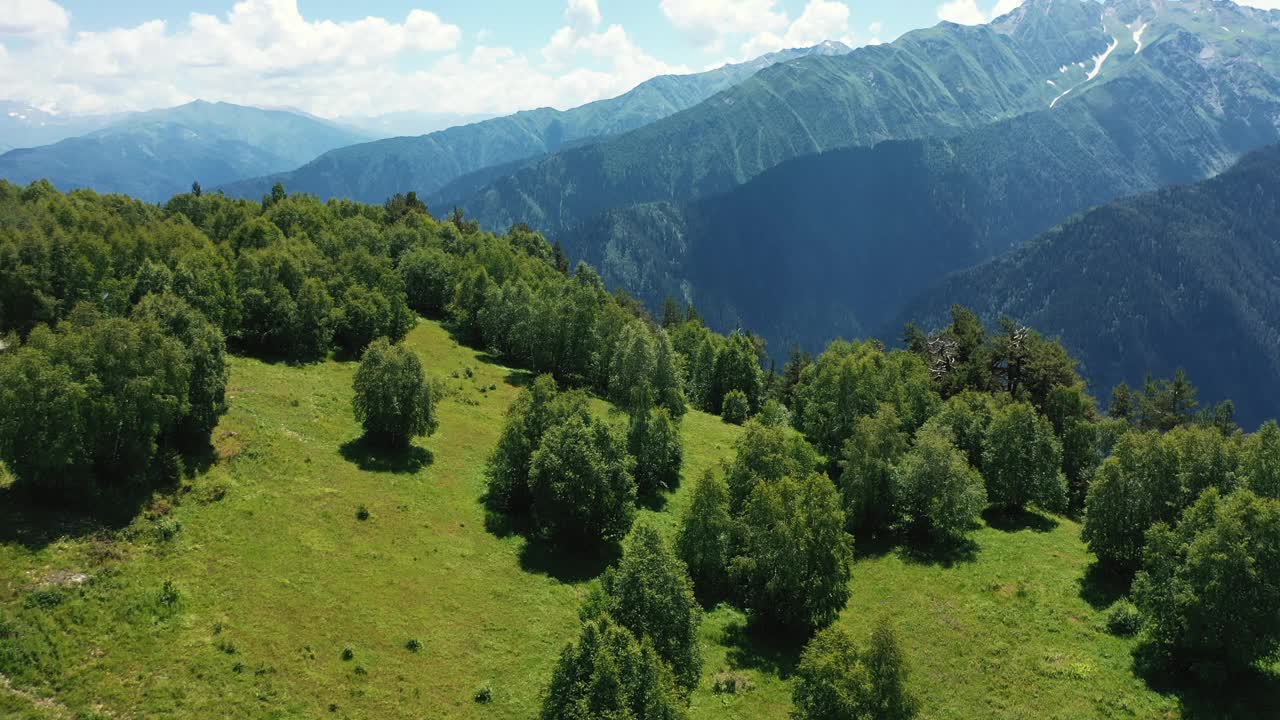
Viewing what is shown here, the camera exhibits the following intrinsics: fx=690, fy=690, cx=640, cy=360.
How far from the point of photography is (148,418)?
45.1 metres

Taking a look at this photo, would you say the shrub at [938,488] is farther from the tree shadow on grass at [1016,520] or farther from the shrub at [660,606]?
the shrub at [660,606]

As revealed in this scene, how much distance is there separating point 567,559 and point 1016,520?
44.7 meters

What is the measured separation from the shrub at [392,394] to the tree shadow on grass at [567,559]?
1663 cm

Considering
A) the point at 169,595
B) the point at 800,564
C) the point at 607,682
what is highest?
the point at 607,682

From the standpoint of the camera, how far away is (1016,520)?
67562 millimetres

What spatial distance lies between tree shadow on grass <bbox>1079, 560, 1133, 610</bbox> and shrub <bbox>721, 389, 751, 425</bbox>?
4776cm

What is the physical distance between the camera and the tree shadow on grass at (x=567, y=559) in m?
51.3

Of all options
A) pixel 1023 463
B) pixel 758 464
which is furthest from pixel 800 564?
pixel 1023 463

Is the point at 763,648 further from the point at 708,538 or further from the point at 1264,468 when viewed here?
the point at 1264,468

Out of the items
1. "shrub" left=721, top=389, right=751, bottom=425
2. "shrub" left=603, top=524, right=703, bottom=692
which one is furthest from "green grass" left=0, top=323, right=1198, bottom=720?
"shrub" left=721, top=389, right=751, bottom=425

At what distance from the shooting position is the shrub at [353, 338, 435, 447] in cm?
6156

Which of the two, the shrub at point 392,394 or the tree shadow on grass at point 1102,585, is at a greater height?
the shrub at point 392,394

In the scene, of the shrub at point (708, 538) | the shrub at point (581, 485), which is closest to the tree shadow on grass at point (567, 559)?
the shrub at point (581, 485)

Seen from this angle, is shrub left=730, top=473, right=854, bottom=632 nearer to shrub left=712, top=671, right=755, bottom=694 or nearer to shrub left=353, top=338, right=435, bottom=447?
shrub left=712, top=671, right=755, bottom=694
